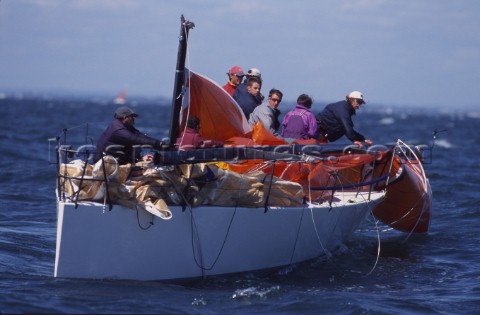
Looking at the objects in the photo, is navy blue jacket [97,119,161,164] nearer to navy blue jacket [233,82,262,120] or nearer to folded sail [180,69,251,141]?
folded sail [180,69,251,141]

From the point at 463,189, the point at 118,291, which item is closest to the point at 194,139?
the point at 118,291

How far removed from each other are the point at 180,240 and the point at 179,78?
1.69 m

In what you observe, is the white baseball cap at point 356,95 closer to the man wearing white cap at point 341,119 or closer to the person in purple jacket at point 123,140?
the man wearing white cap at point 341,119

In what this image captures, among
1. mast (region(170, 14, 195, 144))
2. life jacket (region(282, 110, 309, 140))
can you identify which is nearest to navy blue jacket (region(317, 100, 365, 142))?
life jacket (region(282, 110, 309, 140))

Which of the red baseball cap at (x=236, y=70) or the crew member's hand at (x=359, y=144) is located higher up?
the red baseball cap at (x=236, y=70)

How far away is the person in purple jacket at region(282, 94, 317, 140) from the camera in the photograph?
10.9 m

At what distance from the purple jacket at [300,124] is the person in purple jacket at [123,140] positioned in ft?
8.59

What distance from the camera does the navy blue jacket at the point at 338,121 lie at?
37.4 ft

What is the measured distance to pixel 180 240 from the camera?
8492mm

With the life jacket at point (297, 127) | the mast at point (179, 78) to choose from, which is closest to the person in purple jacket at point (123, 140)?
the mast at point (179, 78)

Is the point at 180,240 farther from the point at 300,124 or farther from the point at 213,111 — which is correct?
the point at 300,124

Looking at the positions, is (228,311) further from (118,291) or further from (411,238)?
(411,238)

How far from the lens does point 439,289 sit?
31.4 feet

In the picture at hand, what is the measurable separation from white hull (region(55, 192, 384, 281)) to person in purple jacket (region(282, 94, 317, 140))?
1228 mm
